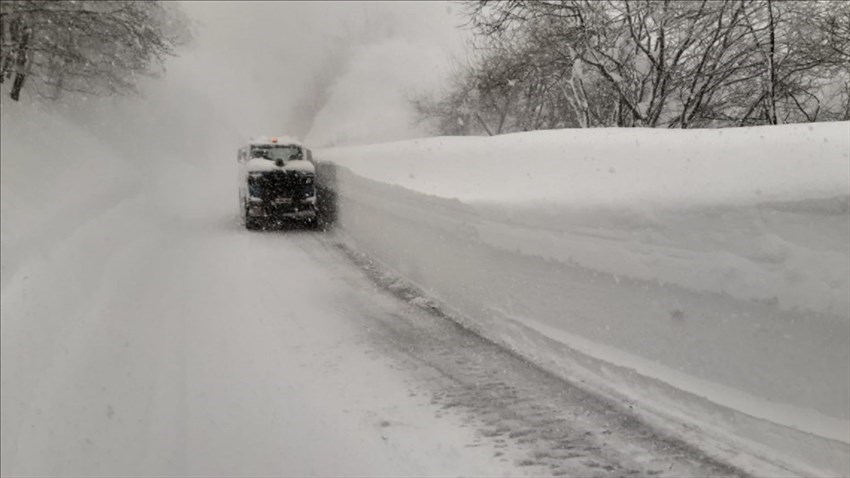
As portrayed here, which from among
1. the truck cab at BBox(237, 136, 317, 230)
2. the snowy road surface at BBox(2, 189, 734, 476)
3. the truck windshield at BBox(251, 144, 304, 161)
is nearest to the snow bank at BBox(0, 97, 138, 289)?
the snowy road surface at BBox(2, 189, 734, 476)

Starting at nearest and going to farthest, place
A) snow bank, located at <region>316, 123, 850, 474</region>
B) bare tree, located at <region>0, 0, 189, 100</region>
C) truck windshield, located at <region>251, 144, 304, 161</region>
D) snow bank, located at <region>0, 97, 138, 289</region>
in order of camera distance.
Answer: snow bank, located at <region>316, 123, 850, 474</region>, snow bank, located at <region>0, 97, 138, 289</region>, bare tree, located at <region>0, 0, 189, 100</region>, truck windshield, located at <region>251, 144, 304, 161</region>

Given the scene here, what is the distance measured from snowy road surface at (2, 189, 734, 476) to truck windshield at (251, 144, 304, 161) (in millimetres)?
6702

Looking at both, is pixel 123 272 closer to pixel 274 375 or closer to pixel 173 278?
pixel 173 278

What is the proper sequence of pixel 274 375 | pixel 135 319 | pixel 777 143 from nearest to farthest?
pixel 777 143 → pixel 274 375 → pixel 135 319

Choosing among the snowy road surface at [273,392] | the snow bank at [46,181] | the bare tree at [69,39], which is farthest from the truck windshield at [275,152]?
the snowy road surface at [273,392]

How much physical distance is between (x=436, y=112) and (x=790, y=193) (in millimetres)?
29064

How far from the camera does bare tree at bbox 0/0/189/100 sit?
1332 cm

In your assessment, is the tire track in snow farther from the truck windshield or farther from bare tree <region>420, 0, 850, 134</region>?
the truck windshield

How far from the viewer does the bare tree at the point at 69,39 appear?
13.3m

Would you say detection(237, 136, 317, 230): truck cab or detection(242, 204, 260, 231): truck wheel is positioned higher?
detection(237, 136, 317, 230): truck cab

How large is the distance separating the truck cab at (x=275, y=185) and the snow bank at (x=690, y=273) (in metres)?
8.27

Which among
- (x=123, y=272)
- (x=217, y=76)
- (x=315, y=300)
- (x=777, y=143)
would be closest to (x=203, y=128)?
(x=217, y=76)

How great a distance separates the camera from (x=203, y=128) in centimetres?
3731

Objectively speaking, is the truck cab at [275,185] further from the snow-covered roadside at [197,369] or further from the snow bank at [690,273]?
the snow bank at [690,273]
